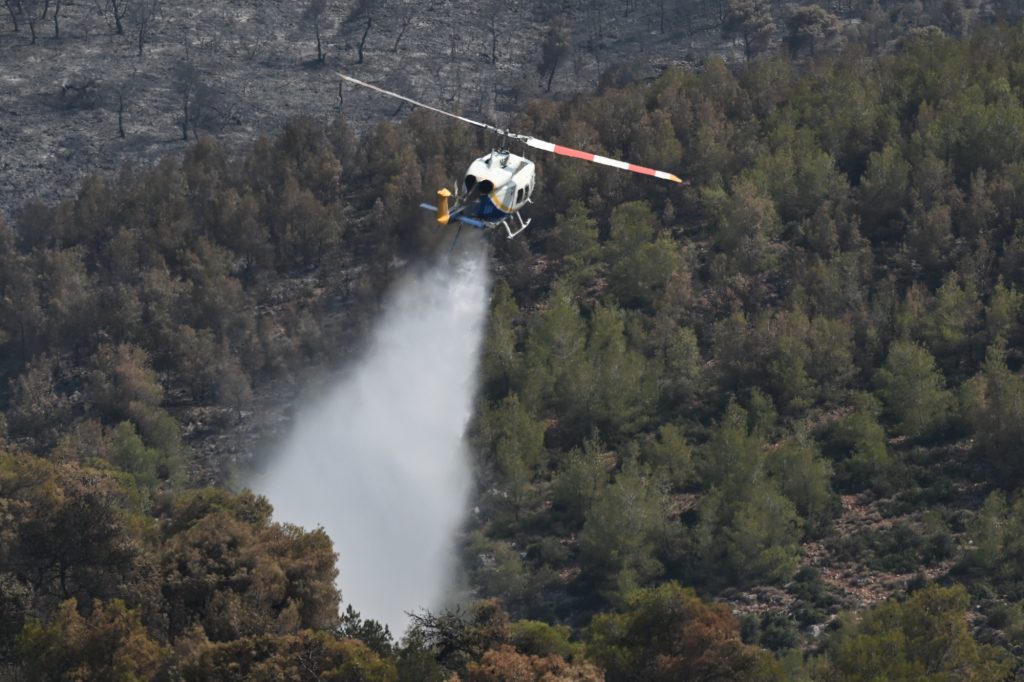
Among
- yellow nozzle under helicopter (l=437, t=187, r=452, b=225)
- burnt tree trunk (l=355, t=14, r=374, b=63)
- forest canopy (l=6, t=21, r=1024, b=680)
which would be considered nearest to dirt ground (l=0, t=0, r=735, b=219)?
burnt tree trunk (l=355, t=14, r=374, b=63)

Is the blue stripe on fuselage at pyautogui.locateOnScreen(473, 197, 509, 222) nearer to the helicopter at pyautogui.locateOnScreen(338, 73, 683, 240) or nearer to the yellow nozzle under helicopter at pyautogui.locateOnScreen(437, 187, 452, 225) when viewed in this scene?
the helicopter at pyautogui.locateOnScreen(338, 73, 683, 240)

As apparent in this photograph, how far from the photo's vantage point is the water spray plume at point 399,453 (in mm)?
86188

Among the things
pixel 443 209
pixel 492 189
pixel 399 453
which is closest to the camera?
pixel 443 209

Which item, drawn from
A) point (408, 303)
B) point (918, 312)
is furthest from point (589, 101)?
point (918, 312)

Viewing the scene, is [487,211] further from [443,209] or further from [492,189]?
[443,209]

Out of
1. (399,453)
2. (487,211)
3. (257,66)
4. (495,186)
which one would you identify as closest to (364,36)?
(257,66)

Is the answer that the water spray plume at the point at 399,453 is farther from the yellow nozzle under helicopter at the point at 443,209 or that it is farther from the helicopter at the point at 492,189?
the yellow nozzle under helicopter at the point at 443,209

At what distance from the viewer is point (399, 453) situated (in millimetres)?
96625

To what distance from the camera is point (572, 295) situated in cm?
9950

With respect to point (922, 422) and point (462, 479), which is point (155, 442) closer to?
point (462, 479)

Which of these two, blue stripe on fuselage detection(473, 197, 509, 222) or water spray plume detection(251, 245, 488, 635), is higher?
blue stripe on fuselage detection(473, 197, 509, 222)

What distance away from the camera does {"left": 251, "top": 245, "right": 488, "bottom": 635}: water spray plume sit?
283 feet

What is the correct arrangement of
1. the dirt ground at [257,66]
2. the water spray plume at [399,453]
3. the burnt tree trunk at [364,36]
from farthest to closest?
the burnt tree trunk at [364,36] → the dirt ground at [257,66] → the water spray plume at [399,453]

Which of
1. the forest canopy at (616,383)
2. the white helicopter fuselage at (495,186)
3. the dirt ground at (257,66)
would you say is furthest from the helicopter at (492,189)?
the dirt ground at (257,66)
